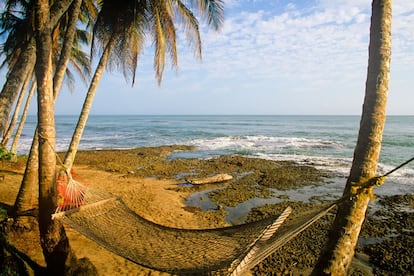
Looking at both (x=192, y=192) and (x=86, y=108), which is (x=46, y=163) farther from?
(x=192, y=192)

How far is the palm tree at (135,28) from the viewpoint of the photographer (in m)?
5.20

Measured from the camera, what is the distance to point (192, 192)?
24.9ft

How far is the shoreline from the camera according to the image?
3787mm

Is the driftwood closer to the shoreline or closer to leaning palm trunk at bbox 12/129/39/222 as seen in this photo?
the shoreline

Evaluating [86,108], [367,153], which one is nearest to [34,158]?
[86,108]

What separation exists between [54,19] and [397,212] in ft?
25.9

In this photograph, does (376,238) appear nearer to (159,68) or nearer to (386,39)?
(386,39)

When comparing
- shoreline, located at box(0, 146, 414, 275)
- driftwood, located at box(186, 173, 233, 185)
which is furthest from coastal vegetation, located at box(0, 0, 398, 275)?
driftwood, located at box(186, 173, 233, 185)

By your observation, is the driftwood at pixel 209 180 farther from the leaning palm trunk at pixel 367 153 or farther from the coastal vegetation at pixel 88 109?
the leaning palm trunk at pixel 367 153

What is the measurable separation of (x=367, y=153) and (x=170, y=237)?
7.58 feet

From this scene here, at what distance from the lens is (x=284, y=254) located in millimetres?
4082

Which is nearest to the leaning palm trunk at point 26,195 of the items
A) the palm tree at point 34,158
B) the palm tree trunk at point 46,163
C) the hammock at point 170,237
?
the palm tree at point 34,158

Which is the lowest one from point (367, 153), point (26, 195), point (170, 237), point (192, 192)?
point (192, 192)

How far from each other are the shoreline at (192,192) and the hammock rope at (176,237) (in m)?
0.74
